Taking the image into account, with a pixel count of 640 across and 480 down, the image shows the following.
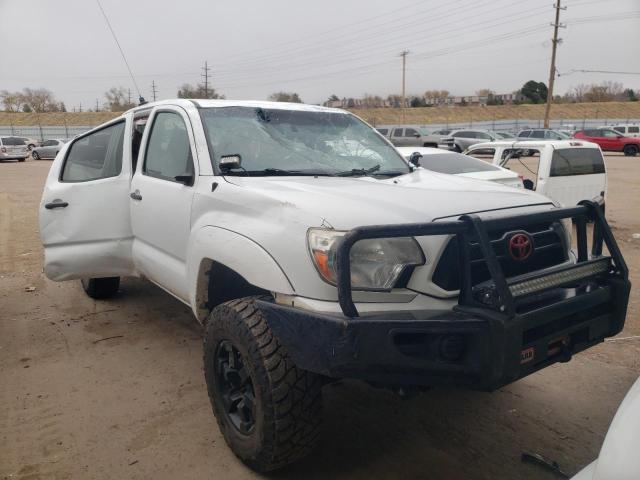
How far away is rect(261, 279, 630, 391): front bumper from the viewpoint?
2.11 meters

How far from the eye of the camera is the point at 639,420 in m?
1.42

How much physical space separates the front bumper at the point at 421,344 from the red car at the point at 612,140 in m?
31.7

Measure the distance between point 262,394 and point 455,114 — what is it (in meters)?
82.2

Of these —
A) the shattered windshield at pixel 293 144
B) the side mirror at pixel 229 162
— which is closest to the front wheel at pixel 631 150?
the shattered windshield at pixel 293 144

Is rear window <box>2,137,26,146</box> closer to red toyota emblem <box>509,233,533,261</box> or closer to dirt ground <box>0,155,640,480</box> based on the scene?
dirt ground <box>0,155,640,480</box>

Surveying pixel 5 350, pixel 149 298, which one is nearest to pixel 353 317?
pixel 5 350

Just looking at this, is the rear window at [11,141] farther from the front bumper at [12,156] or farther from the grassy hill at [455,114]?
the grassy hill at [455,114]

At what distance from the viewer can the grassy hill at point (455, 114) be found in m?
72.1

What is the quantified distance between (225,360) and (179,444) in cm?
57

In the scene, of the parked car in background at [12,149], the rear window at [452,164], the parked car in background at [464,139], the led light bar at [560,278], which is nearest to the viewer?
the led light bar at [560,278]

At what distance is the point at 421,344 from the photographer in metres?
2.21

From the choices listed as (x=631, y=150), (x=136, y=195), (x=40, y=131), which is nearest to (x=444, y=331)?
(x=136, y=195)

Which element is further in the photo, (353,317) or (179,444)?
(179,444)

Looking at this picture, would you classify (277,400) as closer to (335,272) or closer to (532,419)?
(335,272)
